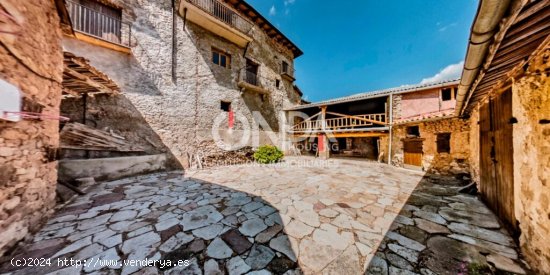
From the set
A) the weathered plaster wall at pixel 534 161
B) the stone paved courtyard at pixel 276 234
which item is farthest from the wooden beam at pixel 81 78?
the weathered plaster wall at pixel 534 161

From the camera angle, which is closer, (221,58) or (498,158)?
(498,158)

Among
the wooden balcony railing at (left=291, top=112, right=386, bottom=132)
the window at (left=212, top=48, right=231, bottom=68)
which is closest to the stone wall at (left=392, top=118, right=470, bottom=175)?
the wooden balcony railing at (left=291, top=112, right=386, bottom=132)

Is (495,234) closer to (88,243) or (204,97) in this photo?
(88,243)

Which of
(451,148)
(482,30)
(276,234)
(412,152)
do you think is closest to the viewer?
(482,30)

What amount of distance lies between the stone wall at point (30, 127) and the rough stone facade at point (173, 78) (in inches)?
179

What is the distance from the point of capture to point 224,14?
1020 cm

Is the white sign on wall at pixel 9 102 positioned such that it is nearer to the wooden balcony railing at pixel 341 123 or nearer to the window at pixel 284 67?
the wooden balcony railing at pixel 341 123

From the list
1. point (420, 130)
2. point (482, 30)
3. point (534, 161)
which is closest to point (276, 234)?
point (482, 30)

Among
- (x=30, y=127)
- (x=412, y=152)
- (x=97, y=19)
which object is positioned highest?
(x=97, y=19)

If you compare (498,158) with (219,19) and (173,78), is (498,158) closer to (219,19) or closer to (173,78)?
(173,78)

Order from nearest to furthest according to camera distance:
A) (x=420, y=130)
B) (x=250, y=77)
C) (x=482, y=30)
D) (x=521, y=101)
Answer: (x=482, y=30), (x=521, y=101), (x=420, y=130), (x=250, y=77)

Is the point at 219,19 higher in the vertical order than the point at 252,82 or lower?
higher

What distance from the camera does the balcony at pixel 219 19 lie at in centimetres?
866

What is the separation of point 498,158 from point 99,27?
1355 centimetres
